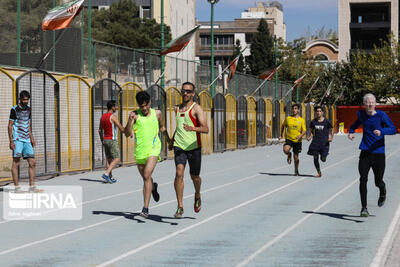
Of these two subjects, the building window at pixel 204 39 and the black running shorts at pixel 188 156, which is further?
the building window at pixel 204 39

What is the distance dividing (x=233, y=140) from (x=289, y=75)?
2191 inches

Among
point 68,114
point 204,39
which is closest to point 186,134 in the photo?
point 68,114

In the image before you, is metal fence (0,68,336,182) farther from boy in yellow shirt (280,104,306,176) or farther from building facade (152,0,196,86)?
building facade (152,0,196,86)

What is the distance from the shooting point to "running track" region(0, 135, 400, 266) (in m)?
7.53

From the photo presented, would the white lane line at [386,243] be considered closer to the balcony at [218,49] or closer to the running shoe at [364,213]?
the running shoe at [364,213]

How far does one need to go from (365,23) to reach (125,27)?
3500 cm

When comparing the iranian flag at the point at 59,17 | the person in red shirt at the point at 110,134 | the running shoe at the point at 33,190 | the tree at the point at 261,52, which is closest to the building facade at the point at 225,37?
the tree at the point at 261,52

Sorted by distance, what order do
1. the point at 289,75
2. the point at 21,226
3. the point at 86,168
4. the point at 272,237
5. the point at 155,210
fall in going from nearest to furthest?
the point at 272,237 < the point at 21,226 < the point at 155,210 < the point at 86,168 < the point at 289,75

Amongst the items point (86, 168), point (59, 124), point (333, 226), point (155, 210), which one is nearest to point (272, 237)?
point (333, 226)

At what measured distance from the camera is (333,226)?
9.86 meters

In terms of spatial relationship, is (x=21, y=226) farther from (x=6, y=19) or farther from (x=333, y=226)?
(x=6, y=19)

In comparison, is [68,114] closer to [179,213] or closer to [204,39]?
[179,213]

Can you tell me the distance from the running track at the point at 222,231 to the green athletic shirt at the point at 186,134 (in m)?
1.07

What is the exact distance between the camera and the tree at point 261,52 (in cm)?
9325
